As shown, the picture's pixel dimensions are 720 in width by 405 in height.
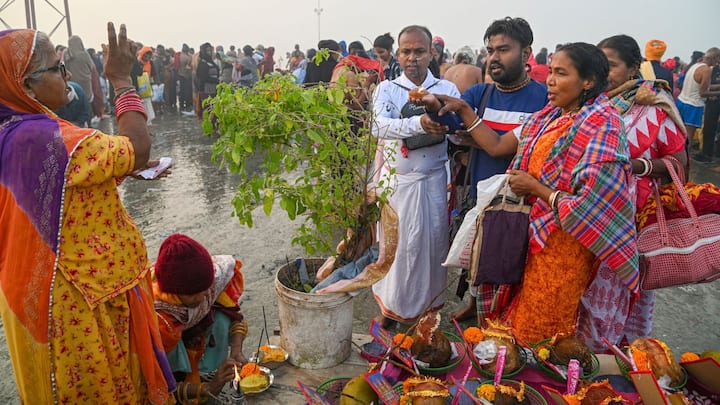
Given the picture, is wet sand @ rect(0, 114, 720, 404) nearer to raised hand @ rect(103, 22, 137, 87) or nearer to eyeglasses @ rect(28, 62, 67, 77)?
raised hand @ rect(103, 22, 137, 87)

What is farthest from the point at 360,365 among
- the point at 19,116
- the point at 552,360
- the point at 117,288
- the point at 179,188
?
the point at 179,188

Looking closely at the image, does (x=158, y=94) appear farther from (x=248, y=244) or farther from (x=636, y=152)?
Answer: (x=636, y=152)

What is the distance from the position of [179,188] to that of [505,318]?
5.80 metres

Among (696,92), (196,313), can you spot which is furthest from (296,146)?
(696,92)

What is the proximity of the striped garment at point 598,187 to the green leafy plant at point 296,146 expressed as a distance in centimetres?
88

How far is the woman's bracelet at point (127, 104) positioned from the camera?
6.30 feet

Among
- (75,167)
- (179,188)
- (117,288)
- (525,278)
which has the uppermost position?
(75,167)

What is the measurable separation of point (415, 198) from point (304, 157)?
1292 millimetres

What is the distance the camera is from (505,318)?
9.18 ft

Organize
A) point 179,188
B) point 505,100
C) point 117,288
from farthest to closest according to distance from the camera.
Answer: point 179,188, point 505,100, point 117,288

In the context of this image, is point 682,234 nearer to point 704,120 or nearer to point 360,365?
point 360,365

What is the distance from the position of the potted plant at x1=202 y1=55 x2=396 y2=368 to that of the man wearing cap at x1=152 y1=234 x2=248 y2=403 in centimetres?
32

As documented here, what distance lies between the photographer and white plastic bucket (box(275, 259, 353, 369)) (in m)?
2.30

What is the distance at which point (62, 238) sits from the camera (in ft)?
5.96
